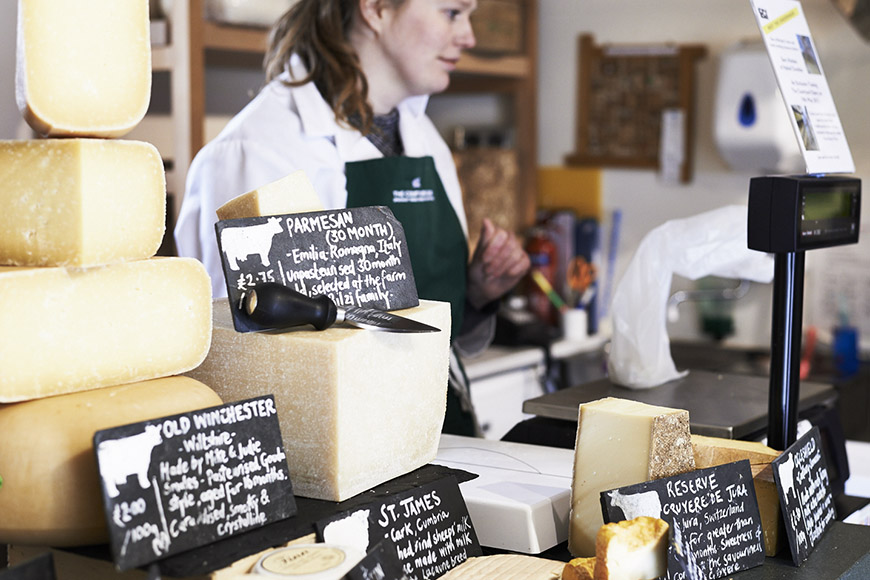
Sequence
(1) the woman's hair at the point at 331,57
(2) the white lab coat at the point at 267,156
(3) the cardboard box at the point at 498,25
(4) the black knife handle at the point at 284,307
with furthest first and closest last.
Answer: (3) the cardboard box at the point at 498,25 → (1) the woman's hair at the point at 331,57 → (2) the white lab coat at the point at 267,156 → (4) the black knife handle at the point at 284,307

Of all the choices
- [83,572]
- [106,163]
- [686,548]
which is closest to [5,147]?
[106,163]

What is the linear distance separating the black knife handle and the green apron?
1.05 meters

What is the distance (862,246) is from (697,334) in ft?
2.41

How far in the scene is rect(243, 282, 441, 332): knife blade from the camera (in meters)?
1.11

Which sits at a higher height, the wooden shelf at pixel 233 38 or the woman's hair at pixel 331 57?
the wooden shelf at pixel 233 38

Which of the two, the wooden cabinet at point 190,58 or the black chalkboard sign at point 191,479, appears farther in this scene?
the wooden cabinet at point 190,58

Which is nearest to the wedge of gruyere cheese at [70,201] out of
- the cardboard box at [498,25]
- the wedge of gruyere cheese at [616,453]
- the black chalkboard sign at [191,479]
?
the black chalkboard sign at [191,479]

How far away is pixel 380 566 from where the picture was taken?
100 cm

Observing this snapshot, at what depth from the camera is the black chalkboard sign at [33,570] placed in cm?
87

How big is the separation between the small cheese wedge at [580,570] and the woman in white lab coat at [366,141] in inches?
44.2

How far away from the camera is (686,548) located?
3.58 ft

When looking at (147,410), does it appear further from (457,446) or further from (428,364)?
(457,446)

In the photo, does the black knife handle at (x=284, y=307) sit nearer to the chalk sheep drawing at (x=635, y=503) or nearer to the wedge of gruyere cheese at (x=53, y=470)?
the wedge of gruyere cheese at (x=53, y=470)

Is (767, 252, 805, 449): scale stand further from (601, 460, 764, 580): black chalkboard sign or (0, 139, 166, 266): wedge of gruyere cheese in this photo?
(0, 139, 166, 266): wedge of gruyere cheese
